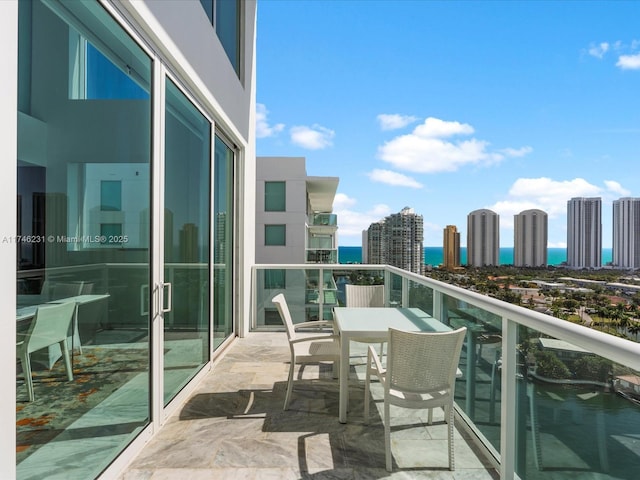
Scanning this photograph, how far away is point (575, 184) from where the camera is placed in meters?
57.2

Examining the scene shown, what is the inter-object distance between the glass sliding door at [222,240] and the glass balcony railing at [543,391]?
2.40 metres

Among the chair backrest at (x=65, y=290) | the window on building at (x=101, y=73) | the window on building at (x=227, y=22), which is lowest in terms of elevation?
the chair backrest at (x=65, y=290)

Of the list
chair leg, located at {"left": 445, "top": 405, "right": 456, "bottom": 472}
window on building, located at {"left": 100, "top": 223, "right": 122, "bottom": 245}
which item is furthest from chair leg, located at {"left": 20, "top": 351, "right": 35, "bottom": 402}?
chair leg, located at {"left": 445, "top": 405, "right": 456, "bottom": 472}

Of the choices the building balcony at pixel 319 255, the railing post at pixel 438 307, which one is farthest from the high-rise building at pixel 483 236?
the railing post at pixel 438 307

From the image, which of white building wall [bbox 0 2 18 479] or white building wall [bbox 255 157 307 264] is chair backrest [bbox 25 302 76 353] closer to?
white building wall [bbox 0 2 18 479]

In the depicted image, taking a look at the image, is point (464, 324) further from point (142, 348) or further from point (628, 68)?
point (628, 68)

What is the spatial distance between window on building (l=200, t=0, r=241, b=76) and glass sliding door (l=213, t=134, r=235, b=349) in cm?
116

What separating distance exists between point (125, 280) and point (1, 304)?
96 cm

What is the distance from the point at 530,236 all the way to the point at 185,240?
95.0 ft

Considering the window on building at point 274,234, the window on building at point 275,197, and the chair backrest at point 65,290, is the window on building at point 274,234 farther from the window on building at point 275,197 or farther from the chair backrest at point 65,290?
the chair backrest at point 65,290

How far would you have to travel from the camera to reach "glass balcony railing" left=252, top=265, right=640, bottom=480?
4.87 feet

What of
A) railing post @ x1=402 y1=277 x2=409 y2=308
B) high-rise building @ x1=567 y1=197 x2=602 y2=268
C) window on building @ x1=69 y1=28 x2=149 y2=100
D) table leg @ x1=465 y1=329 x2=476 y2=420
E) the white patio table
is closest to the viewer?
window on building @ x1=69 y1=28 x2=149 y2=100

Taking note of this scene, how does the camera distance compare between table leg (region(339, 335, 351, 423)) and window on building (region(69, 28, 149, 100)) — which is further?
table leg (region(339, 335, 351, 423))

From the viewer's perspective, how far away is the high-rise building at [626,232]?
2061cm
